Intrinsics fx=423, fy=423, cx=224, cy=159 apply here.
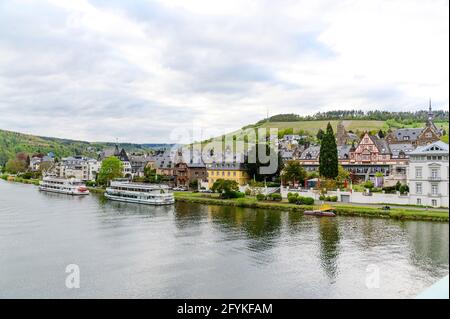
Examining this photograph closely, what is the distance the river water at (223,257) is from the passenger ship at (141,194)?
507cm

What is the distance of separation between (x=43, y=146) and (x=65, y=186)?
1646 inches

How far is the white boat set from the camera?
2421 centimetres

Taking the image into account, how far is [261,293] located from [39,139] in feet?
231

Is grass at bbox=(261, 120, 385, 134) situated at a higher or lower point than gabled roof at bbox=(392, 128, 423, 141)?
higher

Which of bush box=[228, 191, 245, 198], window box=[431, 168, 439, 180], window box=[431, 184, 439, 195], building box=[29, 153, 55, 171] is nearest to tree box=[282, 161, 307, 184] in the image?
bush box=[228, 191, 245, 198]

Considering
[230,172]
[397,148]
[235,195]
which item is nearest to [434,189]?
[235,195]

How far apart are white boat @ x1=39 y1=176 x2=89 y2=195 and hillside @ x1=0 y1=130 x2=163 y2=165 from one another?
2678cm

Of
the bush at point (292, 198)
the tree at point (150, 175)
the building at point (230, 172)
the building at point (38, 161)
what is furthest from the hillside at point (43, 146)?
the bush at point (292, 198)

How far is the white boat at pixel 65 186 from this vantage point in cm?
2421

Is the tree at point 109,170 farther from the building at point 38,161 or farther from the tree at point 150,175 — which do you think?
the building at point 38,161

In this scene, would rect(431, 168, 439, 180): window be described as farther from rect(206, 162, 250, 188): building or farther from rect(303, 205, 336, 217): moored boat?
rect(206, 162, 250, 188): building
